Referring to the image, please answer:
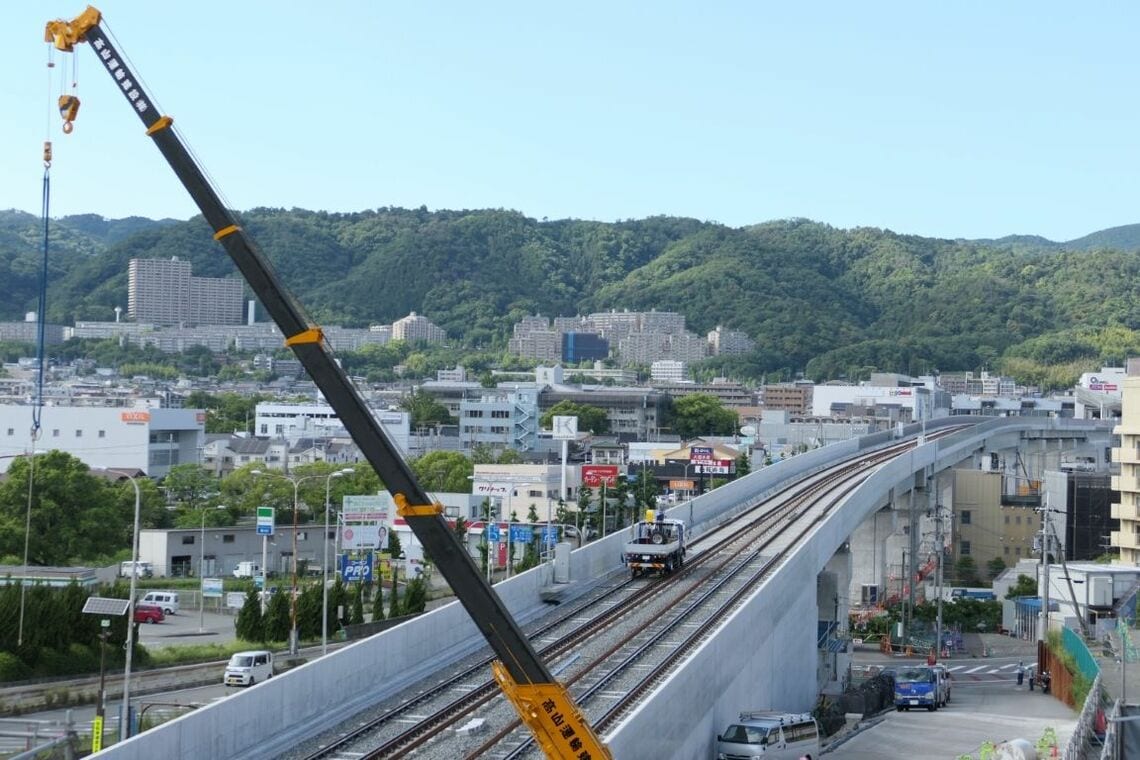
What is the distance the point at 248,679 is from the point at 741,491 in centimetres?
2613

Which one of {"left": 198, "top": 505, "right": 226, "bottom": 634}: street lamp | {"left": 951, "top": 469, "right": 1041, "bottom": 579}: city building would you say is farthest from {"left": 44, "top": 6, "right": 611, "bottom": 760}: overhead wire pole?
{"left": 951, "top": 469, "right": 1041, "bottom": 579}: city building

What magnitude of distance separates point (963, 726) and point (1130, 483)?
75.6 ft

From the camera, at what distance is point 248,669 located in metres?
28.9

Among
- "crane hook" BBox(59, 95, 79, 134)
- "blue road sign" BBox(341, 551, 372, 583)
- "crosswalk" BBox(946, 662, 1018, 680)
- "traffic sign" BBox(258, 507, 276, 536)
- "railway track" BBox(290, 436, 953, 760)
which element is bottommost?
"crosswalk" BBox(946, 662, 1018, 680)

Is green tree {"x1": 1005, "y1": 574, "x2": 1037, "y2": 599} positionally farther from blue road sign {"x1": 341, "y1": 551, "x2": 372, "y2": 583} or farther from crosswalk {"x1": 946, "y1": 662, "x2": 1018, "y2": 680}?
blue road sign {"x1": 341, "y1": 551, "x2": 372, "y2": 583}

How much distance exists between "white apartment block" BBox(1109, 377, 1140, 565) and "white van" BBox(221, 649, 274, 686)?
30511 mm

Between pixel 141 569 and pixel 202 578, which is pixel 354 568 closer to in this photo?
pixel 202 578

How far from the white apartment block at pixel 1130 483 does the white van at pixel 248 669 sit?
30.5 meters

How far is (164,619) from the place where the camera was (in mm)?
41250

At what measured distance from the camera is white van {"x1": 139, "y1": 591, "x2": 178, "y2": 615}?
138 feet

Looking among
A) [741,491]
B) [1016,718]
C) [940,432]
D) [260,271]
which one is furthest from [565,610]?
[940,432]

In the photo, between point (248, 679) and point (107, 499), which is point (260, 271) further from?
point (107, 499)

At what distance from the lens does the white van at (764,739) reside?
824 inches

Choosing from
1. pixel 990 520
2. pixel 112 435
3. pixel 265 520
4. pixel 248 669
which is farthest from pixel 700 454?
pixel 248 669
